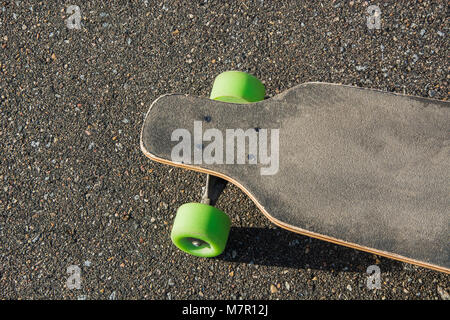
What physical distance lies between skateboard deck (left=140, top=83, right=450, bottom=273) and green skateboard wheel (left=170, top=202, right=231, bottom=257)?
0.16m

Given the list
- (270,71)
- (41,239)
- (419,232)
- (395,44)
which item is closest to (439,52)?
(395,44)

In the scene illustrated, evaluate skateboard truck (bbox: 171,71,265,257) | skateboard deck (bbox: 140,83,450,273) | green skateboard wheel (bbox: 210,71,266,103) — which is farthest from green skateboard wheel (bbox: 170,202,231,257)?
green skateboard wheel (bbox: 210,71,266,103)

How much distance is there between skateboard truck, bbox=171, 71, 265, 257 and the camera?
1.62 m

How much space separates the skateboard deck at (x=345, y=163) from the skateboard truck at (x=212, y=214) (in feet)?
0.44

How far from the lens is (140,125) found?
207cm

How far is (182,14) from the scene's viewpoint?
2279 millimetres

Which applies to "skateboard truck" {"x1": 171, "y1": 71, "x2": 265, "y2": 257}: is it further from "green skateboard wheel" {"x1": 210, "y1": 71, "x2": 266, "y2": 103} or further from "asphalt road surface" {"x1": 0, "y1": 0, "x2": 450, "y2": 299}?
"asphalt road surface" {"x1": 0, "y1": 0, "x2": 450, "y2": 299}

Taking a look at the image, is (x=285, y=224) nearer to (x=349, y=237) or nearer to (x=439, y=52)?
(x=349, y=237)

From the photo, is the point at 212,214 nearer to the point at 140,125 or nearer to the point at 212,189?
the point at 212,189

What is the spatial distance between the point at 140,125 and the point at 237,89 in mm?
549
